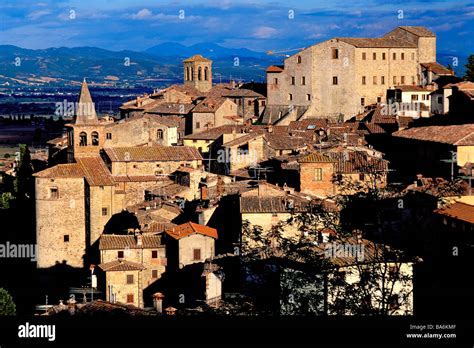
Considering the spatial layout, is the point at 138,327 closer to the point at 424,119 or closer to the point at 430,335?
the point at 430,335

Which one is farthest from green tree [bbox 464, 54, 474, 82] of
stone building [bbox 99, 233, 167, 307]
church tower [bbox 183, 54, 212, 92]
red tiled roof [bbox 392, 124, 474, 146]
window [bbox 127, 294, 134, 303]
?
window [bbox 127, 294, 134, 303]

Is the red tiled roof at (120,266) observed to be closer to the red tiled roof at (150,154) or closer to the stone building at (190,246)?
the stone building at (190,246)

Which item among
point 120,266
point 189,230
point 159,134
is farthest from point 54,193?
point 159,134

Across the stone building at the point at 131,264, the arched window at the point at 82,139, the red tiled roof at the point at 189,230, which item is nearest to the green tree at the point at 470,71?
the arched window at the point at 82,139

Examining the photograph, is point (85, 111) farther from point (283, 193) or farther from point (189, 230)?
point (283, 193)

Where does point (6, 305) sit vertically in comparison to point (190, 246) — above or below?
below

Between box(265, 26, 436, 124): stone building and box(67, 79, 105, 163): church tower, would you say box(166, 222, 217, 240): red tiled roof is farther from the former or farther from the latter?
box(265, 26, 436, 124): stone building
